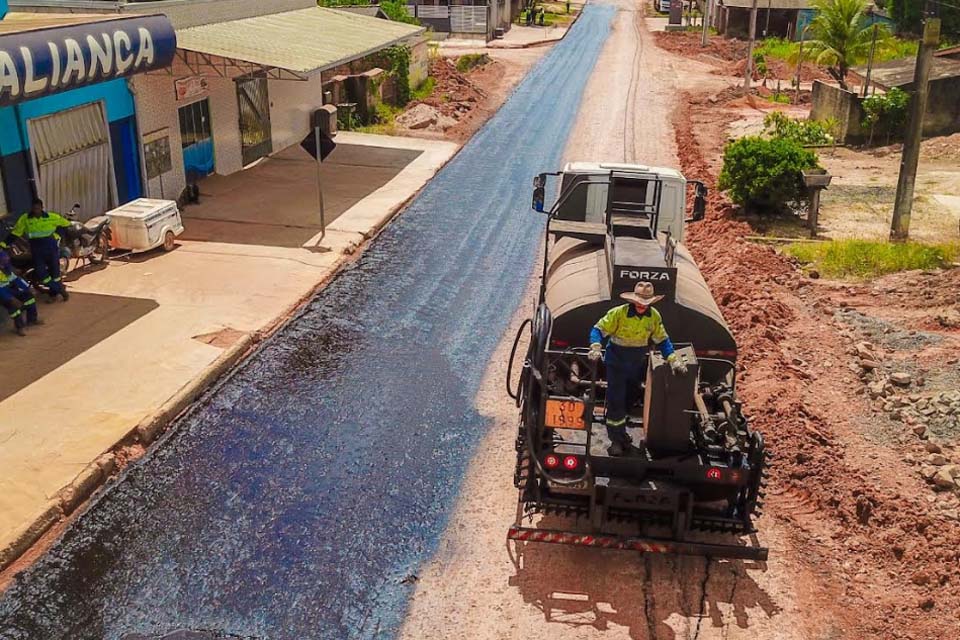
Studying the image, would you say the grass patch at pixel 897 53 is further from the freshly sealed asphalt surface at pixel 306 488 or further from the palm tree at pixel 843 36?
the freshly sealed asphalt surface at pixel 306 488

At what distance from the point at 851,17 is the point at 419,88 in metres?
18.1

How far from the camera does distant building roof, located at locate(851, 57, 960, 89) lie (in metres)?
32.5

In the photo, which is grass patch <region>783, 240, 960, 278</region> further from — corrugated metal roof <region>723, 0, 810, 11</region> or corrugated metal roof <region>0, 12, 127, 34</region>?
corrugated metal roof <region>723, 0, 810, 11</region>

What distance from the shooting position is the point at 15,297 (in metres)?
14.3

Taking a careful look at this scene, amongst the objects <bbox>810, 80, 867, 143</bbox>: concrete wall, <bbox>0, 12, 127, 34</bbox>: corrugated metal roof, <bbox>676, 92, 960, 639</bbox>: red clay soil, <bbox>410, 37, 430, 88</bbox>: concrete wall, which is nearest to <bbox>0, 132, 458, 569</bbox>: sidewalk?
<bbox>0, 12, 127, 34</bbox>: corrugated metal roof

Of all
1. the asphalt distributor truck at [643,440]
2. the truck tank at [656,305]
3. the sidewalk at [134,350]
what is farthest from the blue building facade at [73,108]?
the asphalt distributor truck at [643,440]

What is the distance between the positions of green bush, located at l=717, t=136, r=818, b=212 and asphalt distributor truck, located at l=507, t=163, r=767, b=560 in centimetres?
1107

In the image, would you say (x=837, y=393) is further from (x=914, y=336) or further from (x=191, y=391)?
(x=191, y=391)

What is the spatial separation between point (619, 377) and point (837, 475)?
3.25 metres

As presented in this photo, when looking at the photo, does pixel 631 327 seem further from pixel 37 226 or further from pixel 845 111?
pixel 845 111

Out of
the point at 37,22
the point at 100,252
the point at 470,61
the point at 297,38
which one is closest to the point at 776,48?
the point at 470,61

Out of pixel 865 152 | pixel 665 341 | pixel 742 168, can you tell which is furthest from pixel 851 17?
pixel 665 341

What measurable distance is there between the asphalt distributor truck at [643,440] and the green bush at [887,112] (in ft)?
75.5

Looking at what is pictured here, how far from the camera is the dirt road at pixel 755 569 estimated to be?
27.1 ft
